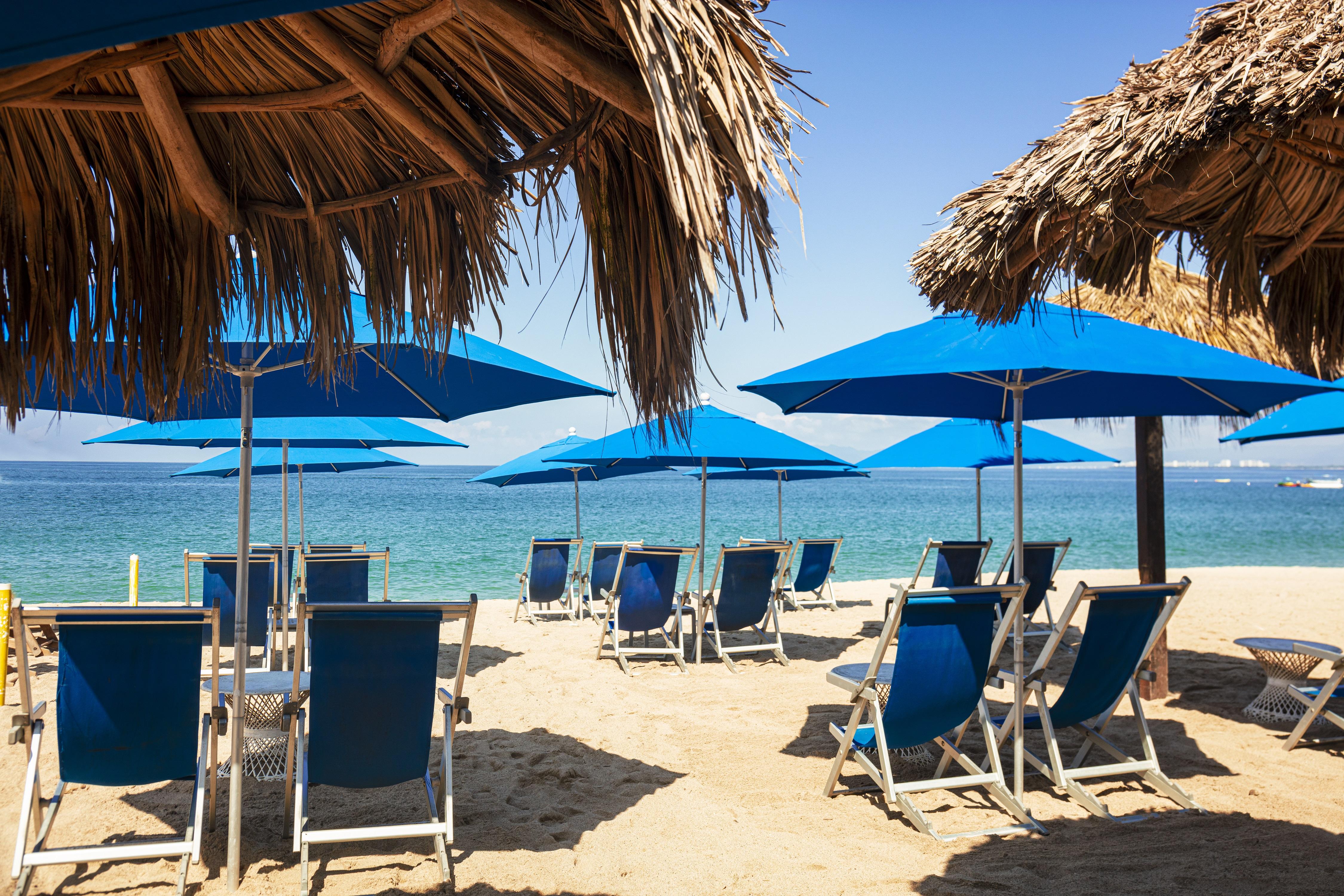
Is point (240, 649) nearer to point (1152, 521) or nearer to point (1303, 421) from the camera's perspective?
point (1152, 521)

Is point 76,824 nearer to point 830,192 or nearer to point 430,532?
point 830,192

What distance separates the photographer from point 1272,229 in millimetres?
3178

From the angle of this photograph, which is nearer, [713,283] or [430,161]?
[713,283]

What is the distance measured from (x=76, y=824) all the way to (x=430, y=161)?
2.80 meters

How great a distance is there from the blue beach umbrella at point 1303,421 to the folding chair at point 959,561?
2177 mm

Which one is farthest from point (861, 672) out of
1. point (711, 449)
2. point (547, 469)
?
point (547, 469)

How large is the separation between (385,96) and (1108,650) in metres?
3.28

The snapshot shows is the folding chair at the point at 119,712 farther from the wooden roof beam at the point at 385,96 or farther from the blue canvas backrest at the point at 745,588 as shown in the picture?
the blue canvas backrest at the point at 745,588

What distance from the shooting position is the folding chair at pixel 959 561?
6.41m

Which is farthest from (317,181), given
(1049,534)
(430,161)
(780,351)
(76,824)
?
(1049,534)

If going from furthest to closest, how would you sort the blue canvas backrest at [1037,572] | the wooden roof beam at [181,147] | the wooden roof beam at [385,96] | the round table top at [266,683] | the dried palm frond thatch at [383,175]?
the blue canvas backrest at [1037,572], the round table top at [266,683], the wooden roof beam at [181,147], the wooden roof beam at [385,96], the dried palm frond thatch at [383,175]

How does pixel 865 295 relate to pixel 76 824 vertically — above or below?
above

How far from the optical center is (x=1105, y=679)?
3.51 m

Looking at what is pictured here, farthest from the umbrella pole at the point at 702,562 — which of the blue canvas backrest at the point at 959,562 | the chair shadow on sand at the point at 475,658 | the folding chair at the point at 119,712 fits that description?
the folding chair at the point at 119,712
